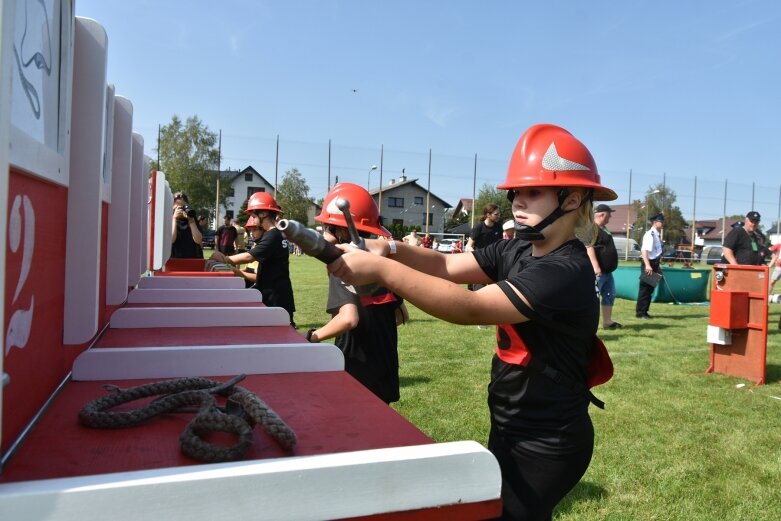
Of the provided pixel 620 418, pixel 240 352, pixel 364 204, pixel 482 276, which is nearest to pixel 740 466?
pixel 620 418

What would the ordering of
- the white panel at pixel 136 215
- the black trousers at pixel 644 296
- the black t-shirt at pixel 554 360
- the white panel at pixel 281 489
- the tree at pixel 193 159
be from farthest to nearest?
the tree at pixel 193 159 < the black trousers at pixel 644 296 < the white panel at pixel 136 215 < the black t-shirt at pixel 554 360 < the white panel at pixel 281 489

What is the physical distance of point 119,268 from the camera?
7.39 ft

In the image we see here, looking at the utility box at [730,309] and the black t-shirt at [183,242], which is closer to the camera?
the utility box at [730,309]

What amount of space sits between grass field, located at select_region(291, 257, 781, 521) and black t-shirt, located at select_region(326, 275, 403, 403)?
129 cm

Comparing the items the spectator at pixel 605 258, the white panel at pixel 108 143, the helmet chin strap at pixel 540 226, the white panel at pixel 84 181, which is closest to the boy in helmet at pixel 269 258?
the white panel at pixel 108 143

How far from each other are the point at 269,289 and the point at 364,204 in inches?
126

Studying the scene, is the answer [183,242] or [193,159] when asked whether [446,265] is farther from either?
[193,159]

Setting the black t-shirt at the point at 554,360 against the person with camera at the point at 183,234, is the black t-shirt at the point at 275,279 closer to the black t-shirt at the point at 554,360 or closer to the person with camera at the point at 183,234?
the person with camera at the point at 183,234

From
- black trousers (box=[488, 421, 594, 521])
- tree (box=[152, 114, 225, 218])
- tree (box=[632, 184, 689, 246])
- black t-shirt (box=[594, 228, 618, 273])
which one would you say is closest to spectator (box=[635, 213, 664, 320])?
black t-shirt (box=[594, 228, 618, 273])

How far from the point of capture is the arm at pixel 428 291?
1564mm

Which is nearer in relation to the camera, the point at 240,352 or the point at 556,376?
the point at 240,352

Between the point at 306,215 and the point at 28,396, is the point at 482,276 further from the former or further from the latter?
the point at 306,215

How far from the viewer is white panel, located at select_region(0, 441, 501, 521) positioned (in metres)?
0.78

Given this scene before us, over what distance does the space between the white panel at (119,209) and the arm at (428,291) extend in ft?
3.44
